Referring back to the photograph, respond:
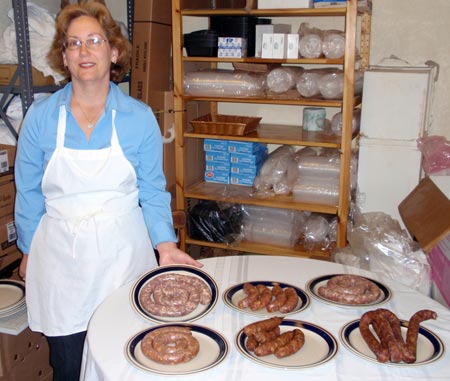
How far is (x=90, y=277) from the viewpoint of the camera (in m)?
1.71

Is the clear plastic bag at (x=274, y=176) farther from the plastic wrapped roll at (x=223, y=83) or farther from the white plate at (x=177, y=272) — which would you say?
the white plate at (x=177, y=272)

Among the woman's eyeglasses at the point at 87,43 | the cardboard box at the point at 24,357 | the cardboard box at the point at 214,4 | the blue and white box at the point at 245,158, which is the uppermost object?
the cardboard box at the point at 214,4

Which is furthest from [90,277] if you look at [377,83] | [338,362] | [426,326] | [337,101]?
[377,83]

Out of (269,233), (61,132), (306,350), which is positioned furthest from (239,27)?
(306,350)

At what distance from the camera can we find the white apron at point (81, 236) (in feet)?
5.59

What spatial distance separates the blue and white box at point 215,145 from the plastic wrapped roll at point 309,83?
23.6 inches

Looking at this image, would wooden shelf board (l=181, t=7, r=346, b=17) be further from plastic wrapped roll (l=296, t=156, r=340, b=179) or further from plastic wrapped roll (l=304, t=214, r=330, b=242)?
plastic wrapped roll (l=304, t=214, r=330, b=242)

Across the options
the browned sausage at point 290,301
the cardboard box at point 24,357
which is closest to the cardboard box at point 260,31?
the browned sausage at point 290,301

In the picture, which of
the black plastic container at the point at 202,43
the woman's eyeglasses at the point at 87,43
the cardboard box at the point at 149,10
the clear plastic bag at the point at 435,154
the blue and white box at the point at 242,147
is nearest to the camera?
the woman's eyeglasses at the point at 87,43

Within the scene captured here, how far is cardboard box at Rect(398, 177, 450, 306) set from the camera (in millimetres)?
2049

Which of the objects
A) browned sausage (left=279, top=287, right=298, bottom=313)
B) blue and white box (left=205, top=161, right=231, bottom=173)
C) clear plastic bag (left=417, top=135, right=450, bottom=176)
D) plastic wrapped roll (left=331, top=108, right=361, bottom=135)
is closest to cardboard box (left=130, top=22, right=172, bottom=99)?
blue and white box (left=205, top=161, right=231, bottom=173)

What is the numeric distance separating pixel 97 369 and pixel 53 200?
68 cm

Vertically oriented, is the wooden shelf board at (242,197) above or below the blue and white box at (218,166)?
below

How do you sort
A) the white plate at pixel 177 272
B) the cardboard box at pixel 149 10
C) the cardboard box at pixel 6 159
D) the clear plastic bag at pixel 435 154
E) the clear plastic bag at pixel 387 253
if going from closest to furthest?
the white plate at pixel 177 272
the clear plastic bag at pixel 387 253
the cardboard box at pixel 6 159
the clear plastic bag at pixel 435 154
the cardboard box at pixel 149 10
